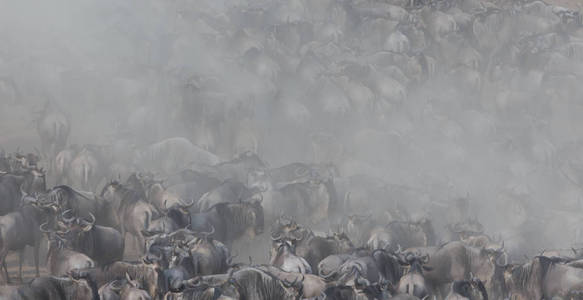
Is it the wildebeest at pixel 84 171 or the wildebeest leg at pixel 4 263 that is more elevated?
the wildebeest at pixel 84 171

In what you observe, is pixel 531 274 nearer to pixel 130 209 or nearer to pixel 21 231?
pixel 130 209

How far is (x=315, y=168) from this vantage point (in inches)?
950

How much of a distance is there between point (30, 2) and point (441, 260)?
100ft

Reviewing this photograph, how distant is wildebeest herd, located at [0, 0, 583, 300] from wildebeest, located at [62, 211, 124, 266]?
0.04 metres

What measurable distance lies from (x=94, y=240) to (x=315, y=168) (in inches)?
374

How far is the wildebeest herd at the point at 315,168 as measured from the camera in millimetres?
15172

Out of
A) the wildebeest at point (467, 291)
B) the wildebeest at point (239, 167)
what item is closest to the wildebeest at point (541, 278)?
the wildebeest at point (467, 291)

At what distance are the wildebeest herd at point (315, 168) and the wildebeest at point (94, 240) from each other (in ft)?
0.13

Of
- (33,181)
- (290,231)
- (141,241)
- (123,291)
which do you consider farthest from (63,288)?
(33,181)

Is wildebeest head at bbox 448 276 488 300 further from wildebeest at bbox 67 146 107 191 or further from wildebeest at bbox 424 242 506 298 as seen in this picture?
wildebeest at bbox 67 146 107 191

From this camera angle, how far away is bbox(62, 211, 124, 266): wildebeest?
15617 mm

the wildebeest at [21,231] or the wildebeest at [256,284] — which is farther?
the wildebeest at [21,231]

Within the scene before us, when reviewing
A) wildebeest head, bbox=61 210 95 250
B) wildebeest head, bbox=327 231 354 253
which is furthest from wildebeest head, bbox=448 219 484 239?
wildebeest head, bbox=61 210 95 250

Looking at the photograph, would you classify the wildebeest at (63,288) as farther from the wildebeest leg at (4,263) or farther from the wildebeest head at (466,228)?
the wildebeest head at (466,228)
